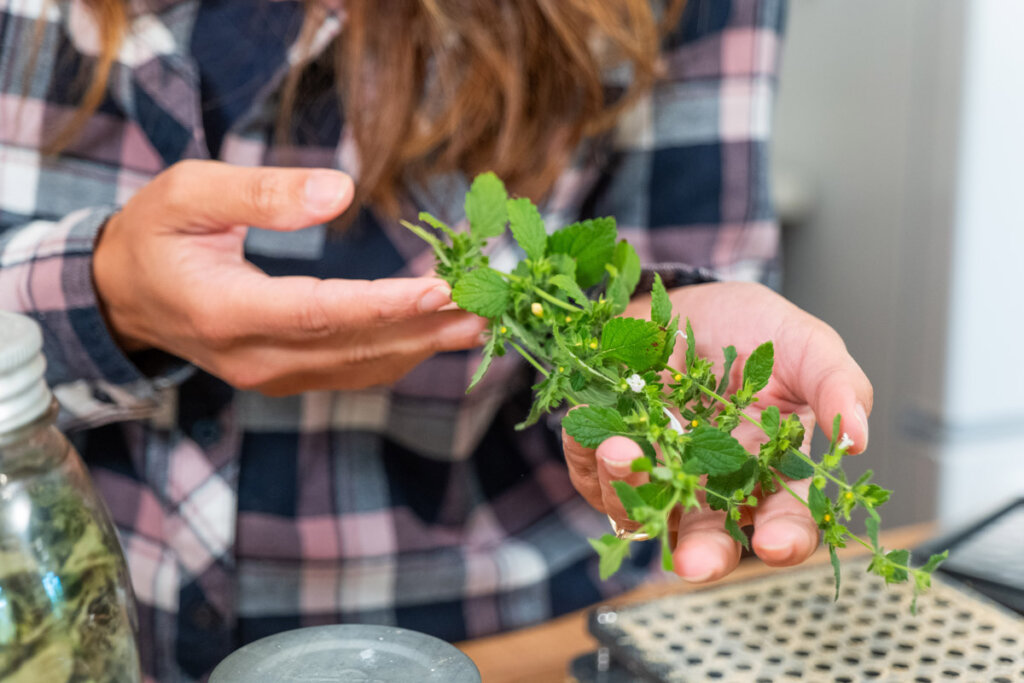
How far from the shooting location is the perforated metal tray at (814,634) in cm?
48

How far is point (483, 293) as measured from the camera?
0.42m

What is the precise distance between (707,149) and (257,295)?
0.44 meters

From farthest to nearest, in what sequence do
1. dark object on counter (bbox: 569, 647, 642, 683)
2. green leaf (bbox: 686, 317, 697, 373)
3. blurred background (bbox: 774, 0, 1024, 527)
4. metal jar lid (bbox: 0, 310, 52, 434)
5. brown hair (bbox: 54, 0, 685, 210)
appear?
blurred background (bbox: 774, 0, 1024, 527)
brown hair (bbox: 54, 0, 685, 210)
dark object on counter (bbox: 569, 647, 642, 683)
green leaf (bbox: 686, 317, 697, 373)
metal jar lid (bbox: 0, 310, 52, 434)

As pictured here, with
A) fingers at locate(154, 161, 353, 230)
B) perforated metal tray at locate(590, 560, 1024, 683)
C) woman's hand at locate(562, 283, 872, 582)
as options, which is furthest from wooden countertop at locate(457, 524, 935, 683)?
fingers at locate(154, 161, 353, 230)

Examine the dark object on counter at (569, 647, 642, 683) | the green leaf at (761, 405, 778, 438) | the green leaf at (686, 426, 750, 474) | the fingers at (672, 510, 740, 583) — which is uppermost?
the green leaf at (761, 405, 778, 438)

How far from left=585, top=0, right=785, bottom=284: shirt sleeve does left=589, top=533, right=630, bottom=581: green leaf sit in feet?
1.56

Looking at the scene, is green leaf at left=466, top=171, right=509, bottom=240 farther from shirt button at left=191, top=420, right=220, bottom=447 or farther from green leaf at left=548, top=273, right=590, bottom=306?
shirt button at left=191, top=420, right=220, bottom=447

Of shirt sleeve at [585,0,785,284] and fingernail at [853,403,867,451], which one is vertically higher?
shirt sleeve at [585,0,785,284]

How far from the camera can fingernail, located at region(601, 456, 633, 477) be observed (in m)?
0.34

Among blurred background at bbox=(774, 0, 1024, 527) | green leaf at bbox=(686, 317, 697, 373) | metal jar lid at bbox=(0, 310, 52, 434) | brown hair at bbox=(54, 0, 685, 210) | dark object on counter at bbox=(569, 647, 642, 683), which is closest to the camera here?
metal jar lid at bbox=(0, 310, 52, 434)

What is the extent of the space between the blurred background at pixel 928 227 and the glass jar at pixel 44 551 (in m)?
1.31

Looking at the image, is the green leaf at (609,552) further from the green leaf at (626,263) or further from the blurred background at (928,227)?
the blurred background at (928,227)

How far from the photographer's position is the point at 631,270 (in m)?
0.46

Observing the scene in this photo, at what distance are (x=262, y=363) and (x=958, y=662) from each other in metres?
0.40
